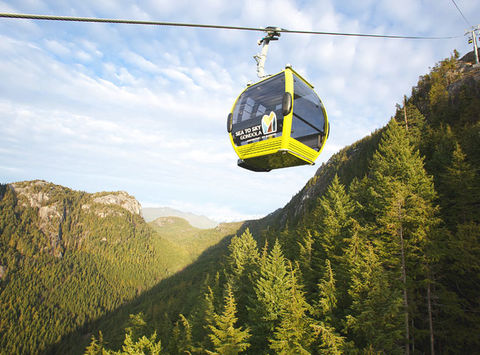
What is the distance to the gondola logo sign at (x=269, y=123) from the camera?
23.1 ft

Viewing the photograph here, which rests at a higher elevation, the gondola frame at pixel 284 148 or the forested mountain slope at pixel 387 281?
the gondola frame at pixel 284 148

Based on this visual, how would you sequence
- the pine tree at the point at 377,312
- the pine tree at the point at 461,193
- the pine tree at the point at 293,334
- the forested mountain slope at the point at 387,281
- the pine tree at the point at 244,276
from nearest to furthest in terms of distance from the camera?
the pine tree at the point at 377,312 → the forested mountain slope at the point at 387,281 → the pine tree at the point at 293,334 → the pine tree at the point at 461,193 → the pine tree at the point at 244,276

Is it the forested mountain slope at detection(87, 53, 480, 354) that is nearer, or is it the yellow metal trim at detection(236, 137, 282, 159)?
the yellow metal trim at detection(236, 137, 282, 159)

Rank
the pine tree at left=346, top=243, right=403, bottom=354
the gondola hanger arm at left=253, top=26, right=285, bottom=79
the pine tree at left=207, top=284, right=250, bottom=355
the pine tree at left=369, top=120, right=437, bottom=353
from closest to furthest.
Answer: the gondola hanger arm at left=253, top=26, right=285, bottom=79 < the pine tree at left=346, top=243, right=403, bottom=354 < the pine tree at left=369, top=120, right=437, bottom=353 < the pine tree at left=207, top=284, right=250, bottom=355

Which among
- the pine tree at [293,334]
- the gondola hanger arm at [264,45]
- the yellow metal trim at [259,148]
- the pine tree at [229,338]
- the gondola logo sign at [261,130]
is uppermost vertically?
the gondola hanger arm at [264,45]

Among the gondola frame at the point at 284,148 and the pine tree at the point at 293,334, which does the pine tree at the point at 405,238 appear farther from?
the gondola frame at the point at 284,148

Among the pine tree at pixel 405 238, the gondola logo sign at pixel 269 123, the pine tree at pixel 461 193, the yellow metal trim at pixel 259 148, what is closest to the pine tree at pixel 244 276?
the pine tree at pixel 405 238

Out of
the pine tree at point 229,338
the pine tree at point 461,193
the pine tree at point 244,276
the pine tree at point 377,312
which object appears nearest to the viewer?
the pine tree at point 377,312

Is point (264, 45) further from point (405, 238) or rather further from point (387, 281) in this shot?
point (405, 238)

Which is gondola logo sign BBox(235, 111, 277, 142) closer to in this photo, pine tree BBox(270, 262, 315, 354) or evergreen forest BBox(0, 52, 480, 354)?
evergreen forest BBox(0, 52, 480, 354)

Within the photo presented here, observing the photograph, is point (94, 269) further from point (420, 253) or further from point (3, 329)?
point (420, 253)

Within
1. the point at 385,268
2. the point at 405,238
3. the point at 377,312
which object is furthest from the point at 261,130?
the point at 385,268

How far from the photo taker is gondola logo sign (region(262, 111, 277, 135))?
277 inches

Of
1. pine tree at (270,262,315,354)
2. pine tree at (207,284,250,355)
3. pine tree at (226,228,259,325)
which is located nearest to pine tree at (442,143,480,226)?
pine tree at (270,262,315,354)
